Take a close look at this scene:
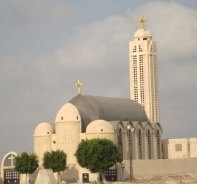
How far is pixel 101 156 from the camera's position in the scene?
9444 centimetres

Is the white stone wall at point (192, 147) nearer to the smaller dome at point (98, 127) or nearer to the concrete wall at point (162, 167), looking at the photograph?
the concrete wall at point (162, 167)

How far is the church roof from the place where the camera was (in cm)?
10662

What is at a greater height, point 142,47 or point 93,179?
point 142,47

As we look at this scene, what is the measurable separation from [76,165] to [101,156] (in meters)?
8.13

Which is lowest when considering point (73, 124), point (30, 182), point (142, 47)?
point (30, 182)

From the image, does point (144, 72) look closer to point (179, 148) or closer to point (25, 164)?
point (179, 148)

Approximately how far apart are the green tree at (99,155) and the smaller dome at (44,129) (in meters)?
10.7

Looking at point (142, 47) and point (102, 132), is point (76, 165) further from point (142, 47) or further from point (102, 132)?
point (142, 47)

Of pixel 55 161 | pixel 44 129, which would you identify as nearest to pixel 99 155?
pixel 55 161

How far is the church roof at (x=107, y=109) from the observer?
350 feet

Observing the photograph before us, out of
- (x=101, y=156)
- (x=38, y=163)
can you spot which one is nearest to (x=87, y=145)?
(x=101, y=156)

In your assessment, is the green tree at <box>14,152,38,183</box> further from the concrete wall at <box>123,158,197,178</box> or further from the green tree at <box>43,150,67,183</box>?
the concrete wall at <box>123,158,197,178</box>

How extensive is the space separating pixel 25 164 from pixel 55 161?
11.2ft

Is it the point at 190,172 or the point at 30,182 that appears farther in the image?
the point at 190,172
